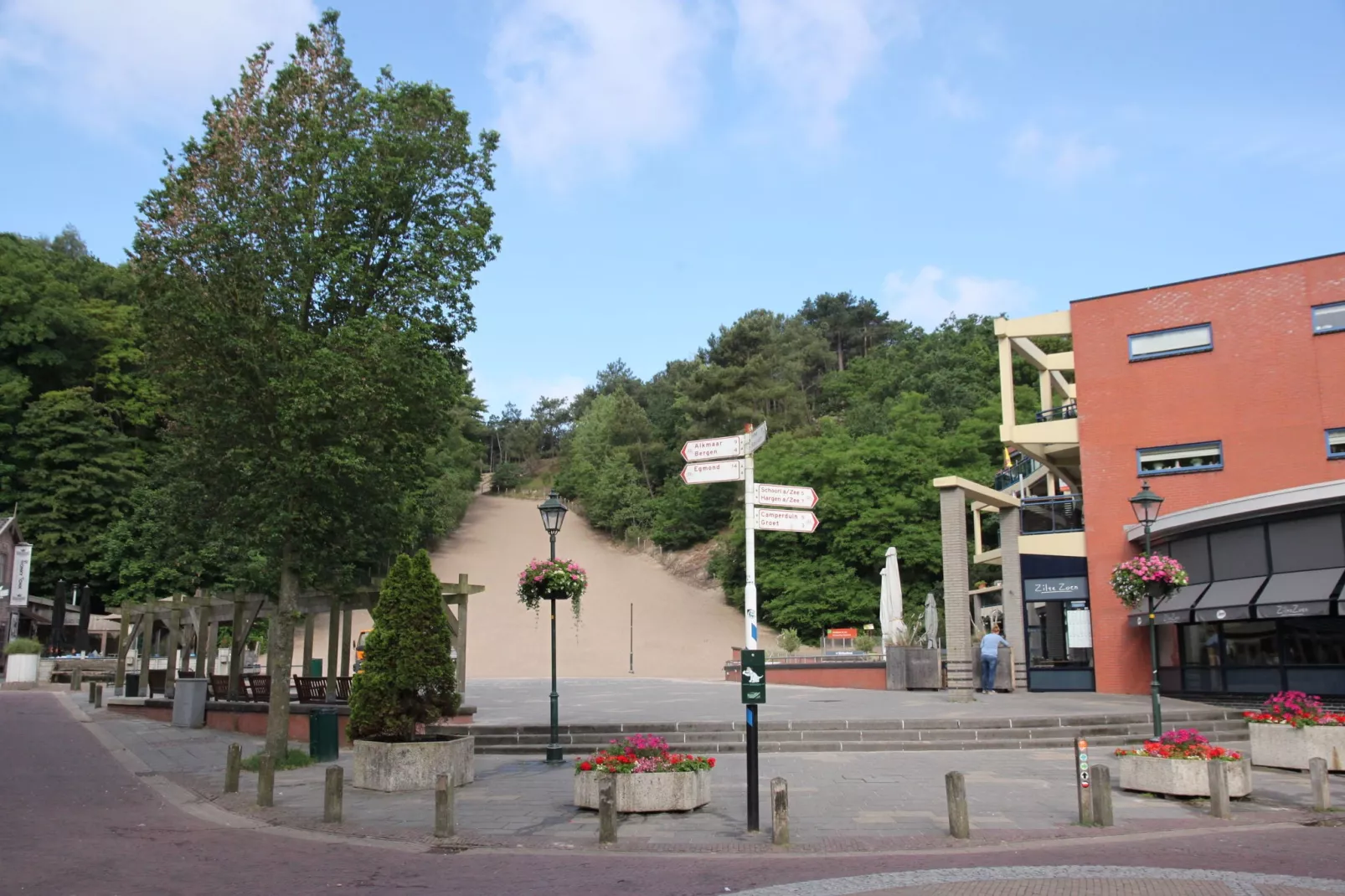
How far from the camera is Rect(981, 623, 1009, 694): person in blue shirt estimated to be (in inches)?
993

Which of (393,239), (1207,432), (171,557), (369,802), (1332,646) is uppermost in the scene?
(393,239)

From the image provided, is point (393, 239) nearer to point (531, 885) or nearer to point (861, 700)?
point (531, 885)

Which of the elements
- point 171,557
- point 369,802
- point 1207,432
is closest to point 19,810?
point 369,802

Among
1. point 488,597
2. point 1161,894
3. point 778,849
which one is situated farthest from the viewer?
point 488,597

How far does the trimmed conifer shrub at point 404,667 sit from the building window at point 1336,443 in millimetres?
20981

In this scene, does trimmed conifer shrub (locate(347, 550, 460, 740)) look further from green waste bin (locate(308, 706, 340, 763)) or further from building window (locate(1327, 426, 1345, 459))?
building window (locate(1327, 426, 1345, 459))

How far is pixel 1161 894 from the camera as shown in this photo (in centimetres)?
720

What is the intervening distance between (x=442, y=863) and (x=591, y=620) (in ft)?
165

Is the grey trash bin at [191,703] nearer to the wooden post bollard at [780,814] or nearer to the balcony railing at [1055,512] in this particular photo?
the wooden post bollard at [780,814]

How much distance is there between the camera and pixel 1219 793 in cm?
1079

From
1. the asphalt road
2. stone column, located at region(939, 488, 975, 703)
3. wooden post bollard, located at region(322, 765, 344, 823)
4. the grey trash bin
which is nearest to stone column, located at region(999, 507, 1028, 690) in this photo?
stone column, located at region(939, 488, 975, 703)

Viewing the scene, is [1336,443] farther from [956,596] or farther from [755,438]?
[755,438]

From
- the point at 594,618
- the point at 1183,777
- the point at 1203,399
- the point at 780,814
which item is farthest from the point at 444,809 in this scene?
the point at 594,618

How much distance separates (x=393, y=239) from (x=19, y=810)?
31.9ft
